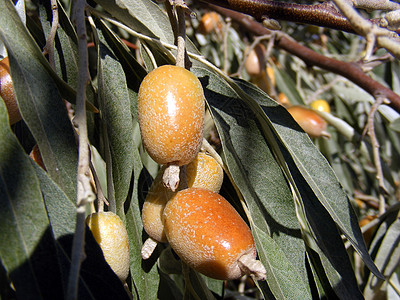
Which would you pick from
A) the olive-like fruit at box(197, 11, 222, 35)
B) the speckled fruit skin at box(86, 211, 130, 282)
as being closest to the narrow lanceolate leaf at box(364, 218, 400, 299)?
the speckled fruit skin at box(86, 211, 130, 282)

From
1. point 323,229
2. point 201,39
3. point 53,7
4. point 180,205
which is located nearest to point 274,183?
point 323,229

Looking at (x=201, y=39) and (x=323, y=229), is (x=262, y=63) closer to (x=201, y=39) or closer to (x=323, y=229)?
(x=201, y=39)

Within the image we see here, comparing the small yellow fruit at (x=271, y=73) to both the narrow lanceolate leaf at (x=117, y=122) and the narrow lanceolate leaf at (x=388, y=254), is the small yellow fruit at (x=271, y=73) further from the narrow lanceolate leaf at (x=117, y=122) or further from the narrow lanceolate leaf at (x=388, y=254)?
the narrow lanceolate leaf at (x=117, y=122)

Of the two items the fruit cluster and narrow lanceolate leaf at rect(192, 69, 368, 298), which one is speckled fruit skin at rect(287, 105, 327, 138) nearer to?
narrow lanceolate leaf at rect(192, 69, 368, 298)

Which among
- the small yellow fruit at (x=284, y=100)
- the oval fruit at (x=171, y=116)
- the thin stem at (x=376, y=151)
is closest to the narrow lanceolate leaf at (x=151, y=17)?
the oval fruit at (x=171, y=116)

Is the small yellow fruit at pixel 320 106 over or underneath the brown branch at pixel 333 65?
underneath

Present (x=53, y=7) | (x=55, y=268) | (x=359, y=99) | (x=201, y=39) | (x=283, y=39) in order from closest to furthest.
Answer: (x=55, y=268) → (x=53, y=7) → (x=283, y=39) → (x=359, y=99) → (x=201, y=39)

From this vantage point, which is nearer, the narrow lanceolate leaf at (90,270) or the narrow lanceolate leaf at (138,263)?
the narrow lanceolate leaf at (90,270)
